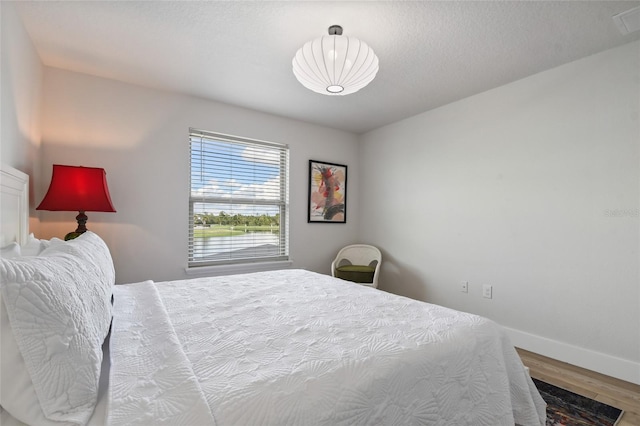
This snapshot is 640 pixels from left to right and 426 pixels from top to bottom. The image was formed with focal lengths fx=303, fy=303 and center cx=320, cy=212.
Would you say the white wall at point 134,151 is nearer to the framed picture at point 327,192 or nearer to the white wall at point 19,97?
the white wall at point 19,97

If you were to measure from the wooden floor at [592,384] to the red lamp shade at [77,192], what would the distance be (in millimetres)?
3445

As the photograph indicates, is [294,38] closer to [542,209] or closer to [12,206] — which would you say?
[12,206]

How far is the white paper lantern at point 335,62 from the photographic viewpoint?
1778mm

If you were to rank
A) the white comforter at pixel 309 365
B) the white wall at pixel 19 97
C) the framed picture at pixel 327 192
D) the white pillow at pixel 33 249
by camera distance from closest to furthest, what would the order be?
the white comforter at pixel 309 365 < the white pillow at pixel 33 249 < the white wall at pixel 19 97 < the framed picture at pixel 327 192

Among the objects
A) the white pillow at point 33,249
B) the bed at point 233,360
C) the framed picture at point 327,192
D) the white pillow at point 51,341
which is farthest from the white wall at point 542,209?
the white pillow at point 33,249

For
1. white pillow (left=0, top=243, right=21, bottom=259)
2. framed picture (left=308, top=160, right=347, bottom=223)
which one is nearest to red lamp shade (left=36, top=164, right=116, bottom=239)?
white pillow (left=0, top=243, right=21, bottom=259)

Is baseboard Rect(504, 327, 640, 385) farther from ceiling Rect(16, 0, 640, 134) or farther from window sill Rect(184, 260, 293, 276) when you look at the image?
window sill Rect(184, 260, 293, 276)

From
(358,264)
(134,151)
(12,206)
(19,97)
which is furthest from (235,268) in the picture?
(19,97)

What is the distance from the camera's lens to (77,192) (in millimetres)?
2186

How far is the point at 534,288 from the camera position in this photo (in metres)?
2.61

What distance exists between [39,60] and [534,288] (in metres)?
4.41

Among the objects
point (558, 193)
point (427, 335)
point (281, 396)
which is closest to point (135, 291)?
point (281, 396)

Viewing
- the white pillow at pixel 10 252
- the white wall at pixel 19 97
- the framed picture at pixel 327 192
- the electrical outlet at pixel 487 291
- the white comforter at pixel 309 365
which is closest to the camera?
the white comforter at pixel 309 365

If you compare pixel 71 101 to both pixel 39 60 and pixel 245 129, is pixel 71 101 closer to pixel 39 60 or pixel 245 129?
pixel 39 60
